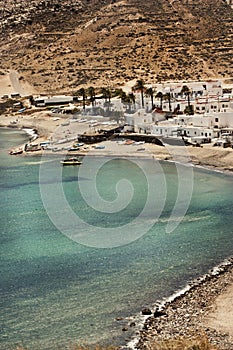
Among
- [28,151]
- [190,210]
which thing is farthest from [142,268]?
[28,151]

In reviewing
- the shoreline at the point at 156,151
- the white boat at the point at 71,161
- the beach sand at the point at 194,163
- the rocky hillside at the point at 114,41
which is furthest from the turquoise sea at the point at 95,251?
the rocky hillside at the point at 114,41

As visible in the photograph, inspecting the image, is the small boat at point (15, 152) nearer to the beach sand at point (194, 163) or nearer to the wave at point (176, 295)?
the beach sand at point (194, 163)

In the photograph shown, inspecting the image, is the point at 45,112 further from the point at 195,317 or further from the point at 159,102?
the point at 195,317

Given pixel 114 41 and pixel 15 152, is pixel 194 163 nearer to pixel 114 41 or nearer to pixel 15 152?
pixel 15 152

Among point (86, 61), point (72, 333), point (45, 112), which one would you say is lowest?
point (72, 333)

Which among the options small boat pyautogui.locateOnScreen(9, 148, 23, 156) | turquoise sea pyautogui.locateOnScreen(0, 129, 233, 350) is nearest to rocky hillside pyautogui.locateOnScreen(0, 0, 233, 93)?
small boat pyautogui.locateOnScreen(9, 148, 23, 156)

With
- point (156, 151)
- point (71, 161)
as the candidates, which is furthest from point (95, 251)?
point (156, 151)

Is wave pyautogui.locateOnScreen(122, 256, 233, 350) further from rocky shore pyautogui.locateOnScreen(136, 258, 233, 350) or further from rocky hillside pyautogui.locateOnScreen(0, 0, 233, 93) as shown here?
rocky hillside pyautogui.locateOnScreen(0, 0, 233, 93)

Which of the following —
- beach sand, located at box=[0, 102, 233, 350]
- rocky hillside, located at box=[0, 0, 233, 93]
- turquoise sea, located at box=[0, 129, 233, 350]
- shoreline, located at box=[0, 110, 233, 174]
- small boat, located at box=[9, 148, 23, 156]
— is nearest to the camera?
beach sand, located at box=[0, 102, 233, 350]
